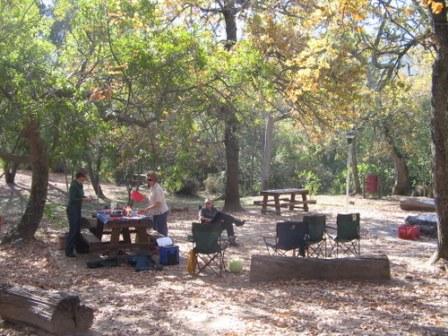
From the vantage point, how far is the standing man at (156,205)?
388 inches

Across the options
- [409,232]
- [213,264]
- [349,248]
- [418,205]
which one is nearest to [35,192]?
[213,264]

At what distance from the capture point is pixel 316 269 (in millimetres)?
7859

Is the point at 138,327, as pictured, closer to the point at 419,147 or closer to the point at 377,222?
the point at 377,222

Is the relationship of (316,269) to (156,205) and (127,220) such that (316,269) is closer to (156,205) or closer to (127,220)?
(127,220)

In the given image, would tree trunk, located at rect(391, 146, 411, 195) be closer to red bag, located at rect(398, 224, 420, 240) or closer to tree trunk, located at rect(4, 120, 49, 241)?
red bag, located at rect(398, 224, 420, 240)

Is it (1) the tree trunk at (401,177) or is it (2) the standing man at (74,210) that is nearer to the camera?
(2) the standing man at (74,210)

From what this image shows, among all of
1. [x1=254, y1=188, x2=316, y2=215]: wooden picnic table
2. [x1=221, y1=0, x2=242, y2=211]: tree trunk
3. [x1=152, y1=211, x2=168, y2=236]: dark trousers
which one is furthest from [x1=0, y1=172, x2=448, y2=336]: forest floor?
[x1=221, y1=0, x2=242, y2=211]: tree trunk

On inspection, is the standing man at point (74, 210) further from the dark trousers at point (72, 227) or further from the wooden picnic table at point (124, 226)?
the wooden picnic table at point (124, 226)

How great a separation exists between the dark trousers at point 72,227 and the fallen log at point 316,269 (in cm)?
331

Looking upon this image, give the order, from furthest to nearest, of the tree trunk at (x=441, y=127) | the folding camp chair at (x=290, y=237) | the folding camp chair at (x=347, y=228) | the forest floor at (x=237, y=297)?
1. the folding camp chair at (x=347, y=228)
2. the folding camp chair at (x=290, y=237)
3. the tree trunk at (x=441, y=127)
4. the forest floor at (x=237, y=297)

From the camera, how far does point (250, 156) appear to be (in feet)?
96.6

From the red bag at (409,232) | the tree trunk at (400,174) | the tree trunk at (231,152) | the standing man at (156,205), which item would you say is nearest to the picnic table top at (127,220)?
the standing man at (156,205)

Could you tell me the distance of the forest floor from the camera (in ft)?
18.6

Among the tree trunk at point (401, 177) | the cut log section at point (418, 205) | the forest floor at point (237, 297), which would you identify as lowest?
the forest floor at point (237, 297)
